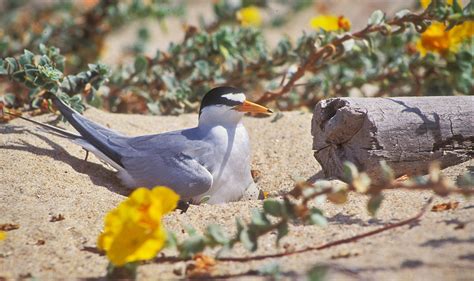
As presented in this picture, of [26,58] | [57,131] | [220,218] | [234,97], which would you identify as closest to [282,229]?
[220,218]

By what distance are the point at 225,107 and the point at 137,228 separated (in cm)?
154

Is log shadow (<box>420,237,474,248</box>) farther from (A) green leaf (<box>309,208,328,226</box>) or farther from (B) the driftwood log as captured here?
(B) the driftwood log

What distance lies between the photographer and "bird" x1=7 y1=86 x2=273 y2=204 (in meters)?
3.54

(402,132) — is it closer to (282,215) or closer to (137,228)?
(282,215)

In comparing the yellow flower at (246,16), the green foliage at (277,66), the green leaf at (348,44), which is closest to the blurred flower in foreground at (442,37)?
the green foliage at (277,66)

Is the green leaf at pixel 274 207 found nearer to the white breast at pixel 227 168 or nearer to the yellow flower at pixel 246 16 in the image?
the white breast at pixel 227 168

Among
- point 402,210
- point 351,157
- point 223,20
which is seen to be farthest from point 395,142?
point 223,20

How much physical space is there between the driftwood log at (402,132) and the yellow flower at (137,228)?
128 centimetres

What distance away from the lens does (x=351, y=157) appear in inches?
134

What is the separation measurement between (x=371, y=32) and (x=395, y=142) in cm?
125

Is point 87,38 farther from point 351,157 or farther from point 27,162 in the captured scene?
point 351,157

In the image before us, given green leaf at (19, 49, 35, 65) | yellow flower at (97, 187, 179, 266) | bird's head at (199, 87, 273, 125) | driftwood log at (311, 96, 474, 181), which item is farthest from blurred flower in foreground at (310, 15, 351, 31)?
yellow flower at (97, 187, 179, 266)

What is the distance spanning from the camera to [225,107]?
377 centimetres

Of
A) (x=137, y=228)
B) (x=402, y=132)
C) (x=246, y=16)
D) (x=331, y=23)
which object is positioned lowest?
(x=137, y=228)
